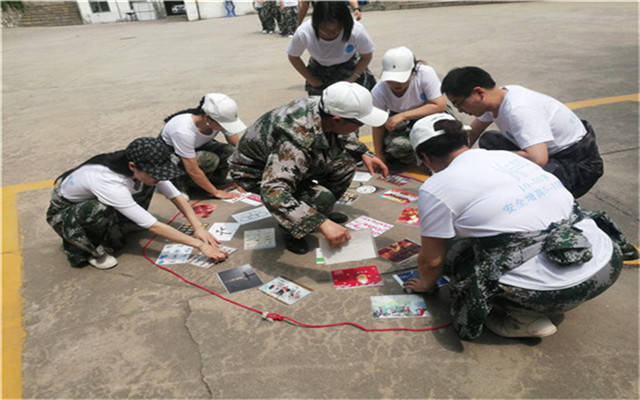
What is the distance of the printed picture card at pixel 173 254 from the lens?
10.2 feet

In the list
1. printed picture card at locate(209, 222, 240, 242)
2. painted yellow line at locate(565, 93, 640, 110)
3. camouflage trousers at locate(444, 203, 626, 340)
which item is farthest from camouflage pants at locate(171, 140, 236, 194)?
painted yellow line at locate(565, 93, 640, 110)

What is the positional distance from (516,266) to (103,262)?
2704mm

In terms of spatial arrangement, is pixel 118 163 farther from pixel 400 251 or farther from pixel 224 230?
pixel 400 251

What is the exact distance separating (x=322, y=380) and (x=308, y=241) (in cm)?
131

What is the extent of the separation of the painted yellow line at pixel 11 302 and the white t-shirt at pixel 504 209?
2.28 meters

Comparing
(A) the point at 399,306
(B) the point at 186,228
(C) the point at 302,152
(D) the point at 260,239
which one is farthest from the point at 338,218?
(B) the point at 186,228

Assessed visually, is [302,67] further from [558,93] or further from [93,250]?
[558,93]

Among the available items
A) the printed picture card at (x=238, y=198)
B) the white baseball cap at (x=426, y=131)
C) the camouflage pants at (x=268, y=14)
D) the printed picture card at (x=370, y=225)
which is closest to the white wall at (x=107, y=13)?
the camouflage pants at (x=268, y=14)

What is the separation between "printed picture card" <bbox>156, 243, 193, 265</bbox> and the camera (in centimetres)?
311

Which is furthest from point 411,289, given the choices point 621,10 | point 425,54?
point 621,10

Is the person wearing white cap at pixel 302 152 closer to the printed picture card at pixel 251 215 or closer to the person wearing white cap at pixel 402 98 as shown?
the printed picture card at pixel 251 215

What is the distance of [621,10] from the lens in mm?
12750

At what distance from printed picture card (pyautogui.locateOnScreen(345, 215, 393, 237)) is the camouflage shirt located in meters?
0.57

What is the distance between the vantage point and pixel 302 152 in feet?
9.01
